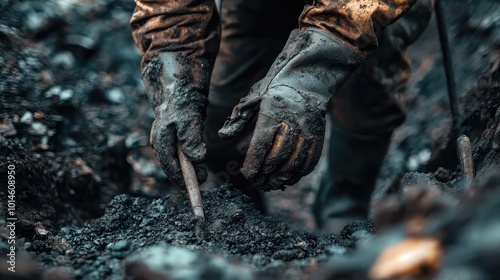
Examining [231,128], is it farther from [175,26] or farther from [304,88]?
[175,26]

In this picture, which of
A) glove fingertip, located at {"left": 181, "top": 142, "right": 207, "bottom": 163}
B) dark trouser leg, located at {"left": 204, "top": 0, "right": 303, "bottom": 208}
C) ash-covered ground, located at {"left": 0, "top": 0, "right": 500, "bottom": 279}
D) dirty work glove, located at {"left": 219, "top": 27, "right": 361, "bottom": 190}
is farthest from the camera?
dark trouser leg, located at {"left": 204, "top": 0, "right": 303, "bottom": 208}

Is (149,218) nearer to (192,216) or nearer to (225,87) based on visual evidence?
(192,216)

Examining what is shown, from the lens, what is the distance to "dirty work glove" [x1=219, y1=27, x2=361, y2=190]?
186 cm

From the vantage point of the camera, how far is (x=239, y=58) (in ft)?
9.69

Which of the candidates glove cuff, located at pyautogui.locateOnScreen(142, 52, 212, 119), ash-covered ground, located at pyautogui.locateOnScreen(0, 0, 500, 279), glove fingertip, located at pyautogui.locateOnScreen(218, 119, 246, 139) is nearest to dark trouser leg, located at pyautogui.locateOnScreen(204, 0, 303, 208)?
ash-covered ground, located at pyautogui.locateOnScreen(0, 0, 500, 279)

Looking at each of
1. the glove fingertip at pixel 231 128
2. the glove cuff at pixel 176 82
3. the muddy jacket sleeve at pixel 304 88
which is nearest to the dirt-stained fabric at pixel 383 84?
the muddy jacket sleeve at pixel 304 88

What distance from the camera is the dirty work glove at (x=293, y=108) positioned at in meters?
1.86

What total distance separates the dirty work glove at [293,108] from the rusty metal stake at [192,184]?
215mm

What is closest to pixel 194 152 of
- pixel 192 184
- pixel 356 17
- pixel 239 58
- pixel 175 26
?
pixel 192 184

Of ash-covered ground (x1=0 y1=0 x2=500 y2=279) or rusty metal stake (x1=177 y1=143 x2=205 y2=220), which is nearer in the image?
ash-covered ground (x1=0 y1=0 x2=500 y2=279)

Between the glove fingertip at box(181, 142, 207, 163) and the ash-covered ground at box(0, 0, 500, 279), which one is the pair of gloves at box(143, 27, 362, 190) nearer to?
the glove fingertip at box(181, 142, 207, 163)

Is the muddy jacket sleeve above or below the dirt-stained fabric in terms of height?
below

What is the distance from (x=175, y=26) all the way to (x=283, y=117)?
66 centimetres

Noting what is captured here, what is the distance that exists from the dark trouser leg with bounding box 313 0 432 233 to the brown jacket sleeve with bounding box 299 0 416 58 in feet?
2.85
